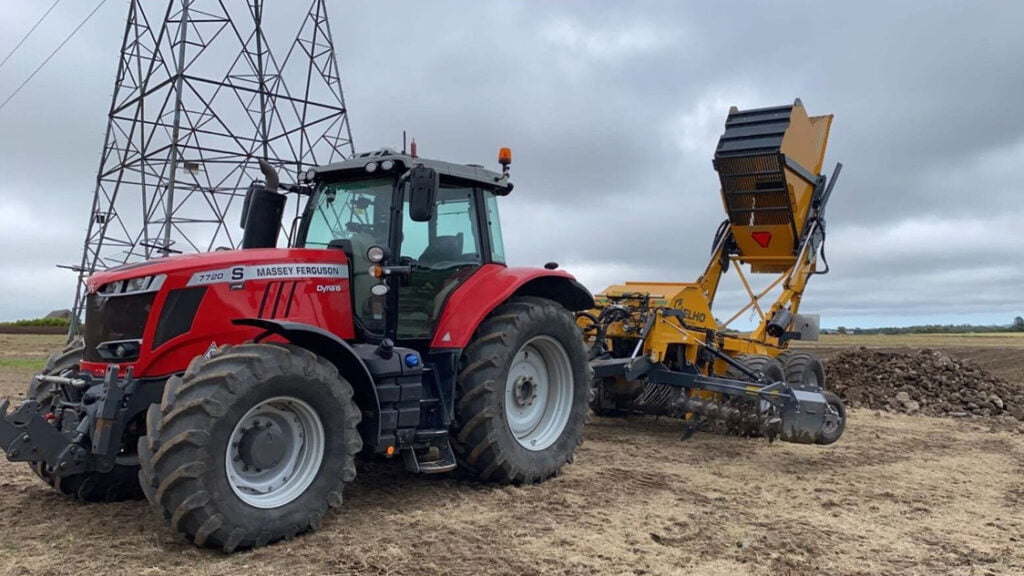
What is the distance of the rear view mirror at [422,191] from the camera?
5246 millimetres

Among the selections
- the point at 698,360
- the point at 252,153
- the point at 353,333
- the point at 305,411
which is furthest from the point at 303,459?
the point at 252,153

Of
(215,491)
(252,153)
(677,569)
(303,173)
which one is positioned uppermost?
(252,153)

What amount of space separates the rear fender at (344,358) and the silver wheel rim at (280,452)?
389 mm

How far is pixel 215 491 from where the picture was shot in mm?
4145

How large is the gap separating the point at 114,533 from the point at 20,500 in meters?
1.20

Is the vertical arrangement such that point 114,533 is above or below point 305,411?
below

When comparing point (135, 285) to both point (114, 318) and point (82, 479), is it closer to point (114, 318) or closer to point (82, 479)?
point (114, 318)

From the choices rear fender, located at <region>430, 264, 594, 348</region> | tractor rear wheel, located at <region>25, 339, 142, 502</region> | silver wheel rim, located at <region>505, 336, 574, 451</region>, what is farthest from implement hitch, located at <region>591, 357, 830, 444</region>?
tractor rear wheel, located at <region>25, 339, 142, 502</region>

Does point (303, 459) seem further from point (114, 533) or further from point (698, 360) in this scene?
point (698, 360)

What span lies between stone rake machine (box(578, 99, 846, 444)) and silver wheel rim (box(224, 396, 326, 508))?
358 centimetres

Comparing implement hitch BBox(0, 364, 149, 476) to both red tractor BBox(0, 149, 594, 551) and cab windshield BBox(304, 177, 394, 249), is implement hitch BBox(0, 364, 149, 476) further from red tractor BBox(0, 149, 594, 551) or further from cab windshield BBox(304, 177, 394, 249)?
cab windshield BBox(304, 177, 394, 249)

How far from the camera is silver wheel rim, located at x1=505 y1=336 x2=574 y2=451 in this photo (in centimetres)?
630

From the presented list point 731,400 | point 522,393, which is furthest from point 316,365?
point 731,400

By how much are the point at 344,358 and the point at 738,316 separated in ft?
21.5
